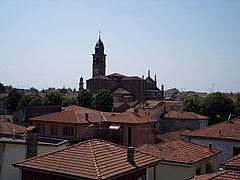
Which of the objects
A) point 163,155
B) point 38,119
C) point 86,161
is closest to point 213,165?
point 163,155

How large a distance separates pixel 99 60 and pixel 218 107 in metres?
66.0

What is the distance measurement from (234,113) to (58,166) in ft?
177

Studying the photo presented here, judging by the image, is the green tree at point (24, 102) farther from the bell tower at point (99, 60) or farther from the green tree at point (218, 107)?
the bell tower at point (99, 60)

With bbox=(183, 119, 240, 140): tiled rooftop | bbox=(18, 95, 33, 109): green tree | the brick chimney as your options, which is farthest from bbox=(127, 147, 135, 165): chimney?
bbox=(18, 95, 33, 109): green tree

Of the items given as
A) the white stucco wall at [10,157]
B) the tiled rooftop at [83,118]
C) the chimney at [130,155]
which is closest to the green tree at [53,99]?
the tiled rooftop at [83,118]

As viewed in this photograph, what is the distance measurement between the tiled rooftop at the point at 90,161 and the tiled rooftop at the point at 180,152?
367 centimetres

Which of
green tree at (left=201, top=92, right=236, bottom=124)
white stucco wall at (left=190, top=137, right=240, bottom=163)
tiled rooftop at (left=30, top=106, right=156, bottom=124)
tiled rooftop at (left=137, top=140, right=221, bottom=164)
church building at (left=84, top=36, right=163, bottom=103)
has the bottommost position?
white stucco wall at (left=190, top=137, right=240, bottom=163)

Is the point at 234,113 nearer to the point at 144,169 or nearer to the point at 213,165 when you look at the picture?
the point at 213,165

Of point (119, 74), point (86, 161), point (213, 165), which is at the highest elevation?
point (119, 74)

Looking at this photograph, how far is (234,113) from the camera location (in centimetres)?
6400

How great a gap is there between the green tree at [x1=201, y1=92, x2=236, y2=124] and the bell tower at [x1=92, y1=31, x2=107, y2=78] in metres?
62.9

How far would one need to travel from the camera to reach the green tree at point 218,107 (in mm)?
63062

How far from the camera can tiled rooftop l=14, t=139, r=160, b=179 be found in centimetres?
1412

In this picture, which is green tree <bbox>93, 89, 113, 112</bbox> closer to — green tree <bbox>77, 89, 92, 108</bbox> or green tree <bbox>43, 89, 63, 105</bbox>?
green tree <bbox>77, 89, 92, 108</bbox>
